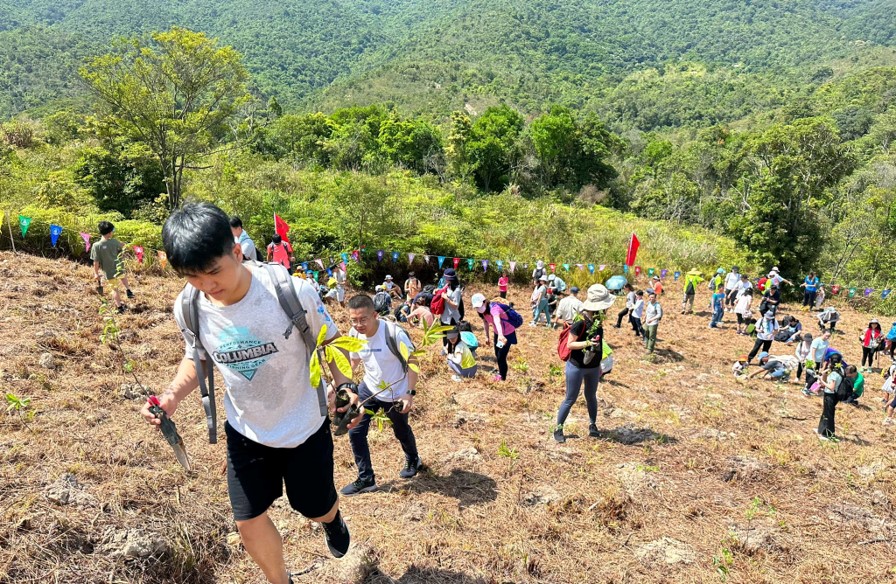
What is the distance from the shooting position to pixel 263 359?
76.2 inches

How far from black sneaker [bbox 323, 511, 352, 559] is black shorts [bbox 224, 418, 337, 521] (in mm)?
228

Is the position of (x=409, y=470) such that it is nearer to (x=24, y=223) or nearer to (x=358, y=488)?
(x=358, y=488)

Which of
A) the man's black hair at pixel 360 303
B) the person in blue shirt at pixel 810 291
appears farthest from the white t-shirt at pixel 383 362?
the person in blue shirt at pixel 810 291

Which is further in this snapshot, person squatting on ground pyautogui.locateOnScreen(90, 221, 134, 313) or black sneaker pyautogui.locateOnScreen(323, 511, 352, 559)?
person squatting on ground pyautogui.locateOnScreen(90, 221, 134, 313)

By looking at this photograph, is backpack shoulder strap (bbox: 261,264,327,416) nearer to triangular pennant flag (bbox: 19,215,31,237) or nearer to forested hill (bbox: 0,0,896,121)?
triangular pennant flag (bbox: 19,215,31,237)

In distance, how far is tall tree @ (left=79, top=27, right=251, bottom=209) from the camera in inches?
514

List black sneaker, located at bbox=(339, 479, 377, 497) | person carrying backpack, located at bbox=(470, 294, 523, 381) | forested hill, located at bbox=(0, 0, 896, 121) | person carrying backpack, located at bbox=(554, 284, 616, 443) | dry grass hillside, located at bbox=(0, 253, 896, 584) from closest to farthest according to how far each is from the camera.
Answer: dry grass hillside, located at bbox=(0, 253, 896, 584) < black sneaker, located at bbox=(339, 479, 377, 497) < person carrying backpack, located at bbox=(554, 284, 616, 443) < person carrying backpack, located at bbox=(470, 294, 523, 381) < forested hill, located at bbox=(0, 0, 896, 121)

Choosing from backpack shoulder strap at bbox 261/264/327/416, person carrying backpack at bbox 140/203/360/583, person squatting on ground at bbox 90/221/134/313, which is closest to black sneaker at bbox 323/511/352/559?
person carrying backpack at bbox 140/203/360/583

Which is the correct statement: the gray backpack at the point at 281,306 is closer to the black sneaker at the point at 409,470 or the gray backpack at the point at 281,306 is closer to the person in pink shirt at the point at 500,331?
the black sneaker at the point at 409,470

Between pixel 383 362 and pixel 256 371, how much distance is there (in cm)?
160

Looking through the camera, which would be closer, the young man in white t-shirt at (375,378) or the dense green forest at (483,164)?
the young man in white t-shirt at (375,378)

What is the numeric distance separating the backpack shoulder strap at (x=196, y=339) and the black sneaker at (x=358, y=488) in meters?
1.74

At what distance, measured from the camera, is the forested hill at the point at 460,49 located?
9175 cm

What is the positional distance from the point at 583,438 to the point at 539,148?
115 ft
